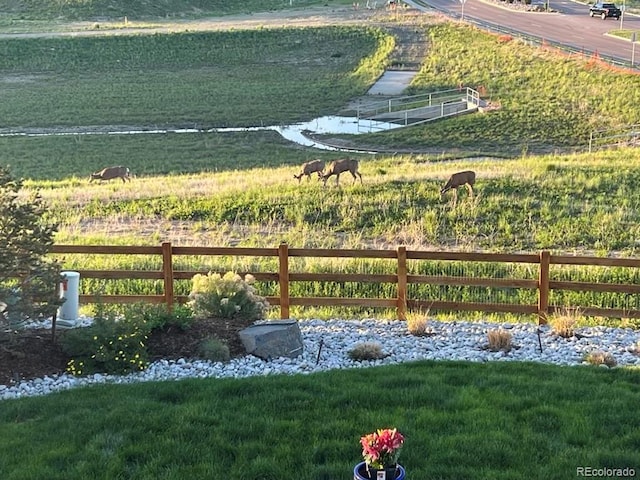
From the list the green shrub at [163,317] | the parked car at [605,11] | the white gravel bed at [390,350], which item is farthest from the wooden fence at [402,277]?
the parked car at [605,11]

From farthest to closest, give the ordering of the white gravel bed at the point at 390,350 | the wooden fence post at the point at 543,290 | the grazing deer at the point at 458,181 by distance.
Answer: the grazing deer at the point at 458,181 < the wooden fence post at the point at 543,290 < the white gravel bed at the point at 390,350

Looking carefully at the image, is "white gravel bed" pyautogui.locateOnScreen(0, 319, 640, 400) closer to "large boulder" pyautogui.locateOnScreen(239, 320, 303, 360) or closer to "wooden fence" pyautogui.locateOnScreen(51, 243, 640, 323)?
"large boulder" pyautogui.locateOnScreen(239, 320, 303, 360)

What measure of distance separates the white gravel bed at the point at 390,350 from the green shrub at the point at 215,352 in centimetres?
9

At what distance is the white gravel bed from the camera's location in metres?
8.16

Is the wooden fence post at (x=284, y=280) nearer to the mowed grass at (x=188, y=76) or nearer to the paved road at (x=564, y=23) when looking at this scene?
the mowed grass at (x=188, y=76)

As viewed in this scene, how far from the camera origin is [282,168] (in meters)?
26.0

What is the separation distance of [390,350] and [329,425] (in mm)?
2720

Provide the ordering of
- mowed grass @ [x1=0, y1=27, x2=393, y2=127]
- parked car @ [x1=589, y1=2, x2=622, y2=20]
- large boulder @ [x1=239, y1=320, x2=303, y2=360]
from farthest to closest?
parked car @ [x1=589, y1=2, x2=622, y2=20] → mowed grass @ [x1=0, y1=27, x2=393, y2=127] → large boulder @ [x1=239, y1=320, x2=303, y2=360]

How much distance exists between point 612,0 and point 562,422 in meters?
74.9

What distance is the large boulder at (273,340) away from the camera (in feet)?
28.8

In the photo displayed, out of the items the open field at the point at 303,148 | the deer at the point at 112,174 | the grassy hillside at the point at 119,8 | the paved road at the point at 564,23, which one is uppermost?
the grassy hillside at the point at 119,8

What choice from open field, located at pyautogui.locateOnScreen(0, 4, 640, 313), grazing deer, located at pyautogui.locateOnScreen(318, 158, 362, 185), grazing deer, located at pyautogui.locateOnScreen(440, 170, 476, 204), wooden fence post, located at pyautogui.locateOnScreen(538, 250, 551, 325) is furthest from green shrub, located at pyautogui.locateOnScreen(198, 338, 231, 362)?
grazing deer, located at pyautogui.locateOnScreen(318, 158, 362, 185)

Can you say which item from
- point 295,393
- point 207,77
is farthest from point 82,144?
point 295,393

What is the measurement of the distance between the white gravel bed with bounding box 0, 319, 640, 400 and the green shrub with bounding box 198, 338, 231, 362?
0.09m
